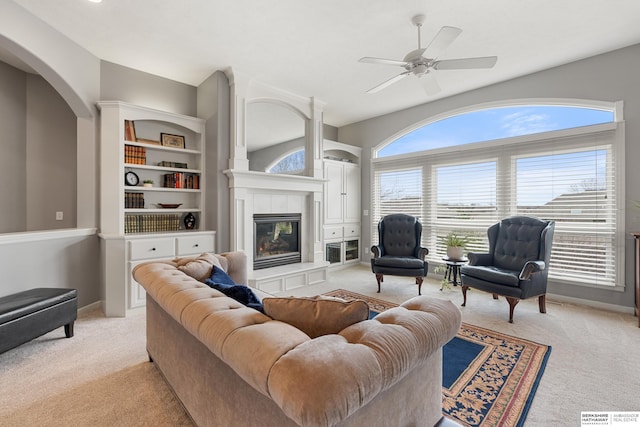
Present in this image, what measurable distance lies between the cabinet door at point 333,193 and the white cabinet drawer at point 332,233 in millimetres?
132

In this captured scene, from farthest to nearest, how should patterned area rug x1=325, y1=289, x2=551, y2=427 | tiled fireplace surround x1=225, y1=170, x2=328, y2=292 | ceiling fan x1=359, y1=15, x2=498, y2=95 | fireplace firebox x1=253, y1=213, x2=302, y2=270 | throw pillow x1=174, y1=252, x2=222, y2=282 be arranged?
fireplace firebox x1=253, y1=213, x2=302, y2=270 < tiled fireplace surround x1=225, y1=170, x2=328, y2=292 < ceiling fan x1=359, y1=15, x2=498, y2=95 < throw pillow x1=174, y1=252, x2=222, y2=282 < patterned area rug x1=325, y1=289, x2=551, y2=427

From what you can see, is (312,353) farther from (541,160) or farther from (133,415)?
(541,160)

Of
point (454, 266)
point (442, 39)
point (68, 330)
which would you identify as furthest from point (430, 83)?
point (68, 330)

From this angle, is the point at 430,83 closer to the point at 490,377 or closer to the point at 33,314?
the point at 490,377

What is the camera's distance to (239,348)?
3.06ft

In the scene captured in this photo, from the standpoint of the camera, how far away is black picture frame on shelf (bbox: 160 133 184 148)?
388 centimetres

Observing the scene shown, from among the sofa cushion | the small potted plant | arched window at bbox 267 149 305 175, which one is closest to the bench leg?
the sofa cushion

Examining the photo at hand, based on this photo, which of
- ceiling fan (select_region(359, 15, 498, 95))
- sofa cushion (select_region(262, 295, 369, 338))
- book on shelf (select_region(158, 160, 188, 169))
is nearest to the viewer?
sofa cushion (select_region(262, 295, 369, 338))

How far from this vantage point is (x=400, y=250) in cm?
447

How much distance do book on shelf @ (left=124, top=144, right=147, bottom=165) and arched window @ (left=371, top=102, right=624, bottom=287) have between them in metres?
4.06

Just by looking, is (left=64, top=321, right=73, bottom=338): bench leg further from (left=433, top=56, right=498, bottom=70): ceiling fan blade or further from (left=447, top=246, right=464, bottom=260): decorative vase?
(left=447, top=246, right=464, bottom=260): decorative vase

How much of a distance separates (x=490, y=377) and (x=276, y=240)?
10.8 feet

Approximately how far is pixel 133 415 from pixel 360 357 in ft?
5.34

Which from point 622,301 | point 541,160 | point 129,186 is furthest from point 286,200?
point 622,301
